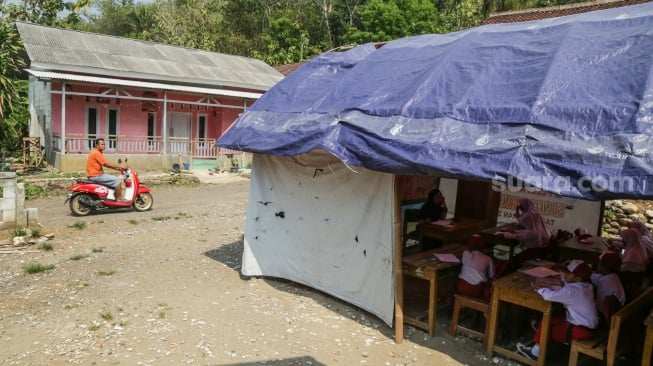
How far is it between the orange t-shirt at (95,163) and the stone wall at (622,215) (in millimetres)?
11780

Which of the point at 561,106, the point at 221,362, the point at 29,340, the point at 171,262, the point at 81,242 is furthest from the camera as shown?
the point at 81,242

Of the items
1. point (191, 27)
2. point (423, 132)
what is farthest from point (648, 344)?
point (191, 27)

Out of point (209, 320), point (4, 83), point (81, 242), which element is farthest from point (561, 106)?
point (4, 83)

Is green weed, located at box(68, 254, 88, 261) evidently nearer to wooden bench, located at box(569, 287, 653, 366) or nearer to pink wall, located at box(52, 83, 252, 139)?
wooden bench, located at box(569, 287, 653, 366)

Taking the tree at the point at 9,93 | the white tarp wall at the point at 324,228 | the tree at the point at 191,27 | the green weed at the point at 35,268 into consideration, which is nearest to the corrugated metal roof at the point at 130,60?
the tree at the point at 9,93

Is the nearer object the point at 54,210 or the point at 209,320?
the point at 209,320

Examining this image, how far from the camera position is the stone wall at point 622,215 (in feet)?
36.8

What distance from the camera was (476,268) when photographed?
5.51 meters

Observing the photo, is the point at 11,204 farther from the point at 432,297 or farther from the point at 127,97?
the point at 127,97

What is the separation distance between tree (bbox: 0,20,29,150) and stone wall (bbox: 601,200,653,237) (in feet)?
60.7

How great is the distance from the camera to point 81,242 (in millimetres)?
9172

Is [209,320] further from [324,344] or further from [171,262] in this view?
[171,262]

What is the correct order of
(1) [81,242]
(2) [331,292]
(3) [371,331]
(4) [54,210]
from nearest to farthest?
(3) [371,331] < (2) [331,292] < (1) [81,242] < (4) [54,210]

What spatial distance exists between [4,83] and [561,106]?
17.8 metres
